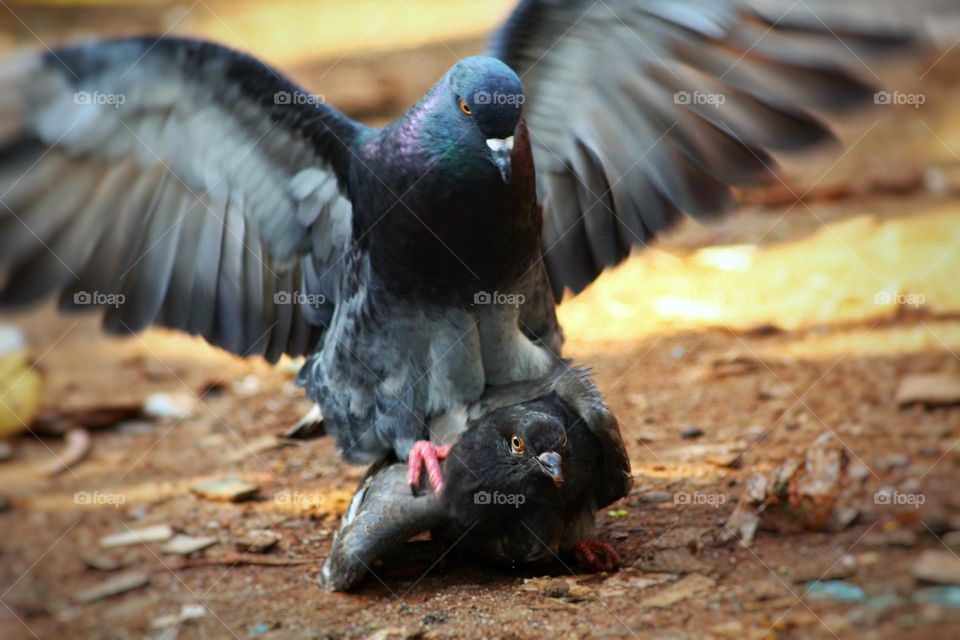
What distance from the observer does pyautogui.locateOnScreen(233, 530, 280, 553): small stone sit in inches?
179

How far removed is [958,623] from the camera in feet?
9.39

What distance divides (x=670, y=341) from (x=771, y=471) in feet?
5.96

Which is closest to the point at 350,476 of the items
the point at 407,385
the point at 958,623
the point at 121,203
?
the point at 407,385

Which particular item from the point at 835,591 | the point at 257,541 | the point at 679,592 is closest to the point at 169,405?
the point at 257,541

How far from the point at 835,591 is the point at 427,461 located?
1.67 metres

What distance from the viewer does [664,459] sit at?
4.89m

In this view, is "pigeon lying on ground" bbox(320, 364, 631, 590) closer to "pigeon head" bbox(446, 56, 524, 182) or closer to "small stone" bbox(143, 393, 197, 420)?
"pigeon head" bbox(446, 56, 524, 182)

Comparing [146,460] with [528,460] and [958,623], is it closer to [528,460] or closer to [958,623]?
[528,460]

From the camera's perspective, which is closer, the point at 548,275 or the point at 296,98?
the point at 296,98

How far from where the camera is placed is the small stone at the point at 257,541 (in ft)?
14.9

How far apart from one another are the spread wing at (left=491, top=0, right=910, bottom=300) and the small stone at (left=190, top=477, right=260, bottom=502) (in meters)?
1.87

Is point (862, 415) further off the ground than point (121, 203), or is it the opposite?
point (121, 203)

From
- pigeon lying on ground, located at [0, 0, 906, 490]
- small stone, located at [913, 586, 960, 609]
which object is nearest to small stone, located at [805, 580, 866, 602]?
small stone, located at [913, 586, 960, 609]

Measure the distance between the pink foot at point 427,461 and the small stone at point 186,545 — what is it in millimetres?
1086
